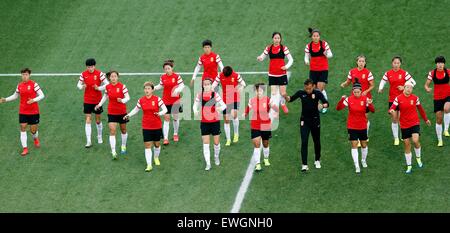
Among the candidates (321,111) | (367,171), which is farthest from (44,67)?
(367,171)

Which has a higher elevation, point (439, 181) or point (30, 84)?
point (30, 84)

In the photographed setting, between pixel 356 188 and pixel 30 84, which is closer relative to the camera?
pixel 356 188

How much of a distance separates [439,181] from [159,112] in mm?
7276

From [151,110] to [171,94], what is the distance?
159 cm

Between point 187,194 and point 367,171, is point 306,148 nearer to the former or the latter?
point 367,171

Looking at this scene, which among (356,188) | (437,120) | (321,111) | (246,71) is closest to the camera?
(356,188)

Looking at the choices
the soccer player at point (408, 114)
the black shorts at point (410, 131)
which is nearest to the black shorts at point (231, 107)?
the soccer player at point (408, 114)

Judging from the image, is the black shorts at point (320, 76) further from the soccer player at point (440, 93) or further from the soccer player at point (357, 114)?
the soccer player at point (440, 93)

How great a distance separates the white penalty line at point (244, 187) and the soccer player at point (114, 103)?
11.9 feet

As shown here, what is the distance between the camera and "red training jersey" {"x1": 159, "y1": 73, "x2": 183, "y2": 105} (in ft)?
78.5

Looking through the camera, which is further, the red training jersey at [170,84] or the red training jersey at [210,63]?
the red training jersey at [210,63]

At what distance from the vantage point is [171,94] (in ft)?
79.0

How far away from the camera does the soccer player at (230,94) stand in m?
23.8

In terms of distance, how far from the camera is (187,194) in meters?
21.8
